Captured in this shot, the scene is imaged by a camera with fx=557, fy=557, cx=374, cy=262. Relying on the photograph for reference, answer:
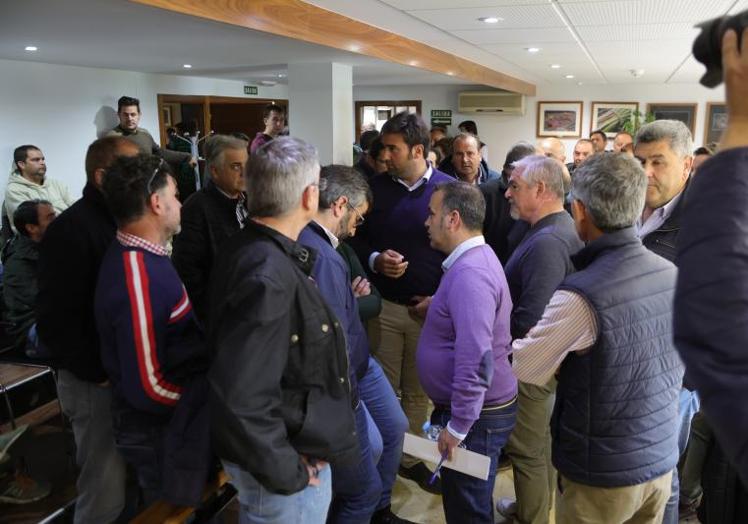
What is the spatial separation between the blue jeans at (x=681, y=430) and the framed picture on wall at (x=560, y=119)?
9.60 meters

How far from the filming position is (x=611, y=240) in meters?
1.43

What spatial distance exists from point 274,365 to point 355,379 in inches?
23.5

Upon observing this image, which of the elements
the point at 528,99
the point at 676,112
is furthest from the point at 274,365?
the point at 676,112

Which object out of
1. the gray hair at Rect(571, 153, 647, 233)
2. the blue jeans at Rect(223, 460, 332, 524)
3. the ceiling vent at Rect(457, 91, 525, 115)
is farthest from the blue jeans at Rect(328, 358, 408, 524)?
the ceiling vent at Rect(457, 91, 525, 115)

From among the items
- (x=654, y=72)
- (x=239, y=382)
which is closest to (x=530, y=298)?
(x=239, y=382)

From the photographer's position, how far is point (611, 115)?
34.4 ft

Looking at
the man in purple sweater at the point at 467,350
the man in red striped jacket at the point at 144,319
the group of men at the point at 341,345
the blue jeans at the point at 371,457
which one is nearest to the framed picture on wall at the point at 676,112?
the group of men at the point at 341,345

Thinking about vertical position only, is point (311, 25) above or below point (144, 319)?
above

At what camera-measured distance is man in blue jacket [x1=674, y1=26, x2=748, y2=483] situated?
558 millimetres

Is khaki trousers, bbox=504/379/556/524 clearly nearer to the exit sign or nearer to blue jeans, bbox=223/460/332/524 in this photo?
blue jeans, bbox=223/460/332/524

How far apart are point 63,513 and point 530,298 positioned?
7.24 feet

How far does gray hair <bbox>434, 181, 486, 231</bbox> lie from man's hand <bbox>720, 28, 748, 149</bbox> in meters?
→ 1.34

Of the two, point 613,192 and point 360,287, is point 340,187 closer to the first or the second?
point 360,287

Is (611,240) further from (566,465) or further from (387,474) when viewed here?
(387,474)
